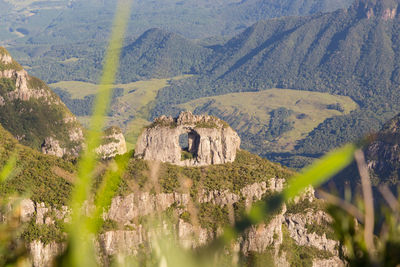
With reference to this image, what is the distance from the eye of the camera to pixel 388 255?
11.4 feet

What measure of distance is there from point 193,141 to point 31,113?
166 feet

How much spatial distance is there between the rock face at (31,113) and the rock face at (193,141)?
3586 centimetres

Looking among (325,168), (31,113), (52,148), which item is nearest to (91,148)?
(325,168)

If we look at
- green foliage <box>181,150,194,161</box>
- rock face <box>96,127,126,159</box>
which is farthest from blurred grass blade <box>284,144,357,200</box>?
rock face <box>96,127,126,159</box>

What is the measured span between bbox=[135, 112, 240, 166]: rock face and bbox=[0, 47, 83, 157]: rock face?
118 feet

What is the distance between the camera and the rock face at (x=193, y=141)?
6525cm

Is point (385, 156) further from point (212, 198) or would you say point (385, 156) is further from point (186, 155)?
point (212, 198)

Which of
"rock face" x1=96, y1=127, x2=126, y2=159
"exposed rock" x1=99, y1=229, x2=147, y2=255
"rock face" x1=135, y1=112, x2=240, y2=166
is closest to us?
"exposed rock" x1=99, y1=229, x2=147, y2=255

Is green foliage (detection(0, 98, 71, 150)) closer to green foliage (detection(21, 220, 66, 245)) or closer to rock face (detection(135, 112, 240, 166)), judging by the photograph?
rock face (detection(135, 112, 240, 166))

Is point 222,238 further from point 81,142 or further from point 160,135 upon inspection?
point 81,142

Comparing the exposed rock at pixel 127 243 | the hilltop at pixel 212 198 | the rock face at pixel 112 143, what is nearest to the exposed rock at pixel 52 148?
the rock face at pixel 112 143

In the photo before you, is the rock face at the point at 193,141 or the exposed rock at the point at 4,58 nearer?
the rock face at the point at 193,141

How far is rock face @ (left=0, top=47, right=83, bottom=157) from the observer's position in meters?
100

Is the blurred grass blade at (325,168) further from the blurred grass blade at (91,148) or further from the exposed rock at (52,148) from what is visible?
the exposed rock at (52,148)
